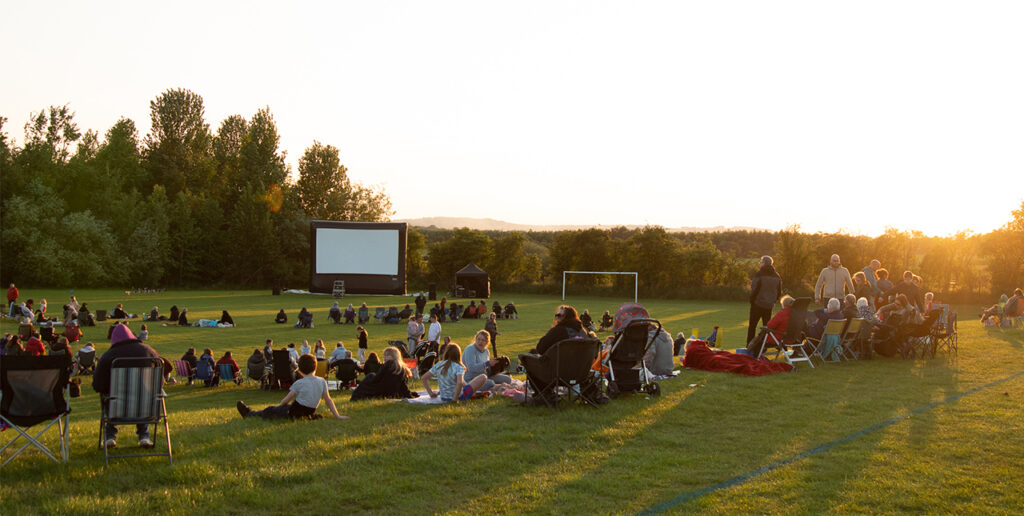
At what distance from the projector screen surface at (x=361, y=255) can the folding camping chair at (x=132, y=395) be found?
30622mm

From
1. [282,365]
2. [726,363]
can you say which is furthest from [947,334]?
[282,365]

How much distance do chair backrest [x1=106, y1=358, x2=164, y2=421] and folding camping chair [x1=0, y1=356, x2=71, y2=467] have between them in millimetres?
332

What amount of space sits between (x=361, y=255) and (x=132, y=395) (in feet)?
102

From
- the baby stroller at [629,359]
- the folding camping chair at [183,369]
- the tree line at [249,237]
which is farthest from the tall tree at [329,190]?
the baby stroller at [629,359]

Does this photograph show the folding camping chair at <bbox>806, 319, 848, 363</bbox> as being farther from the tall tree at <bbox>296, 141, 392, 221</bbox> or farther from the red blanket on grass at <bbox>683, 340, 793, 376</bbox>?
the tall tree at <bbox>296, 141, 392, 221</bbox>

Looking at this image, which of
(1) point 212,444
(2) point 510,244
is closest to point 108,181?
(2) point 510,244

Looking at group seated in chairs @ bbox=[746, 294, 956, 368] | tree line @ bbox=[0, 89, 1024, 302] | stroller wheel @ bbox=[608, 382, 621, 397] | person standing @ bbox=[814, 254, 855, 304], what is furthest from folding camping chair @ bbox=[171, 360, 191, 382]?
tree line @ bbox=[0, 89, 1024, 302]

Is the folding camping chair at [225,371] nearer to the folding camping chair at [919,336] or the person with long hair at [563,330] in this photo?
the person with long hair at [563,330]

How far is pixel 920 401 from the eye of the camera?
6914mm

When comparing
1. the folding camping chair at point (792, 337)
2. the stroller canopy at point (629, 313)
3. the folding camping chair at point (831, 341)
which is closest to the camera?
the stroller canopy at point (629, 313)

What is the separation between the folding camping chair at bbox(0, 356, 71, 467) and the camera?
461 centimetres

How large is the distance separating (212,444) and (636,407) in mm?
3601

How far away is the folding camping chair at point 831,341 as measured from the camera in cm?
970

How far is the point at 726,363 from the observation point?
8859 millimetres
